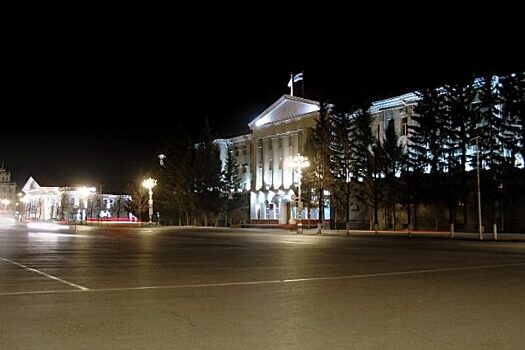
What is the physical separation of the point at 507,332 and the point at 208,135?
80.3m

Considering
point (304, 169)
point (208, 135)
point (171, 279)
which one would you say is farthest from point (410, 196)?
point (171, 279)

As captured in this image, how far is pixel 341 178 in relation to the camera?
64.6 meters

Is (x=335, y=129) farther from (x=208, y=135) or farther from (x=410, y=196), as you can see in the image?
(x=208, y=135)

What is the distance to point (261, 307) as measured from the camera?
11.2m

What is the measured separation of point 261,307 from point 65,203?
140 meters

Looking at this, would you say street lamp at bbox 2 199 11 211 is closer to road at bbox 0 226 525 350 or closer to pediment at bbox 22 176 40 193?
pediment at bbox 22 176 40 193

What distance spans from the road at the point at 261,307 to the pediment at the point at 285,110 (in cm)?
6390

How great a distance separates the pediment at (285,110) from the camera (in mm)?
82625

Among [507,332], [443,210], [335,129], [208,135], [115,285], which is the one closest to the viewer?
[507,332]

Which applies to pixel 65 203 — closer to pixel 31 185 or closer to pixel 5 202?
pixel 31 185

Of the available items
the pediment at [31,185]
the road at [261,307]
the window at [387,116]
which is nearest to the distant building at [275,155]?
the window at [387,116]

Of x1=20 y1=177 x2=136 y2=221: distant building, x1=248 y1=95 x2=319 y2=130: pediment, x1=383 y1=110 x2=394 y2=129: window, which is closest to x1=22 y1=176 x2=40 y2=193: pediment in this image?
x1=20 y1=177 x2=136 y2=221: distant building

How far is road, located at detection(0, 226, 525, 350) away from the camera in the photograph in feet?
27.3

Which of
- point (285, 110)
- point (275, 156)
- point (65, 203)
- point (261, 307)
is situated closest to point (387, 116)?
point (285, 110)
